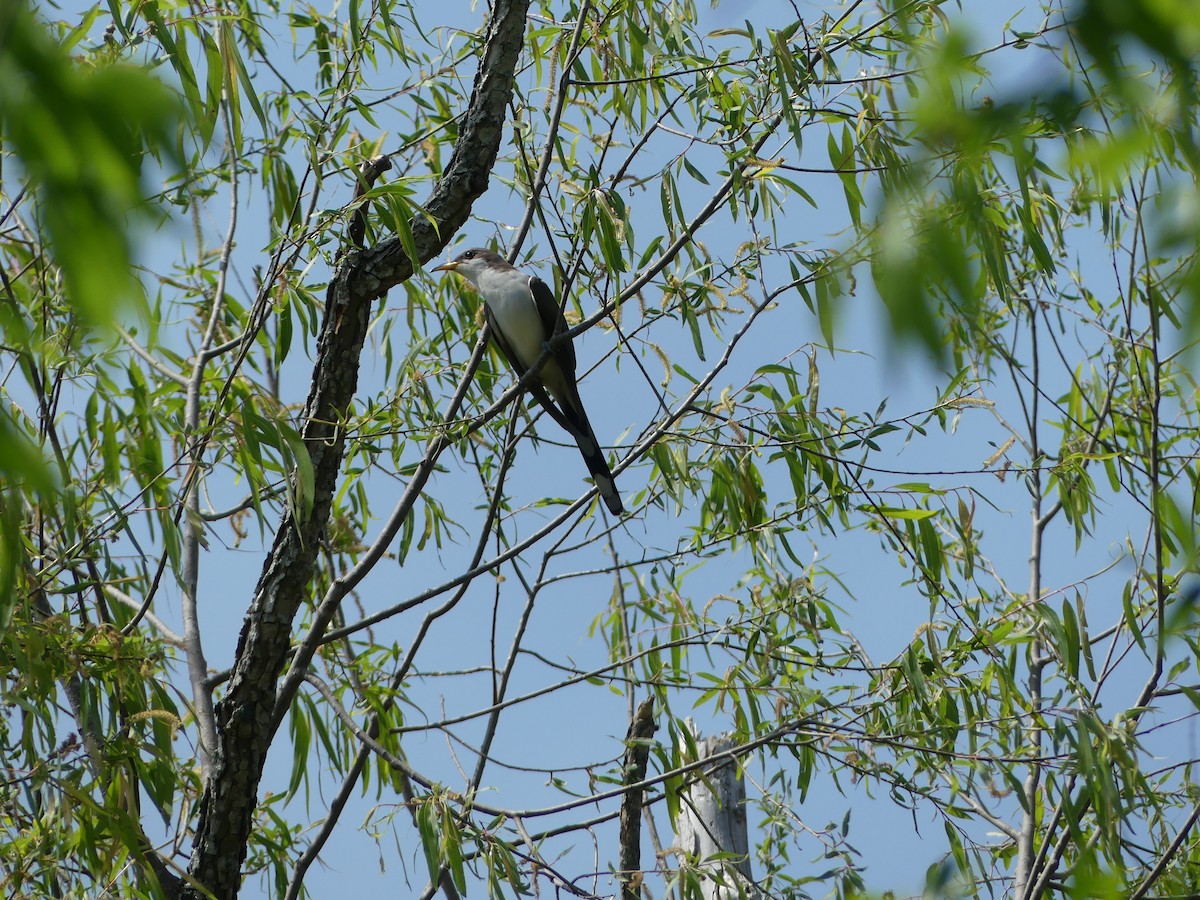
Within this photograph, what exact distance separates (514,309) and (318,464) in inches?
56.5

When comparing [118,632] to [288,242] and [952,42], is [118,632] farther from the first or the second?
[952,42]

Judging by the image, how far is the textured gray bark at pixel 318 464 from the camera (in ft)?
8.20

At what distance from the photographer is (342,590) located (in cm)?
260

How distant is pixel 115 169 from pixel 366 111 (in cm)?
253

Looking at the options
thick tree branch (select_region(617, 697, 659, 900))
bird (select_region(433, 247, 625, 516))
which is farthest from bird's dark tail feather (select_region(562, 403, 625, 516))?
thick tree branch (select_region(617, 697, 659, 900))

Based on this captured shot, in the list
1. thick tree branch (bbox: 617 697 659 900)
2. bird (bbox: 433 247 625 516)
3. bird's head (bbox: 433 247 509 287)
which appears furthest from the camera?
bird's head (bbox: 433 247 509 287)

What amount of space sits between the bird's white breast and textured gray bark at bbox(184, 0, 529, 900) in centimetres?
114

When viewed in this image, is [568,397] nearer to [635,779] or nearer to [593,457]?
[593,457]

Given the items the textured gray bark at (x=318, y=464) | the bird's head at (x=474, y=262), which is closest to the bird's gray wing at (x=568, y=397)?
the bird's head at (x=474, y=262)

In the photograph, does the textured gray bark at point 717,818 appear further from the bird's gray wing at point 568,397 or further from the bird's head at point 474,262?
the bird's head at point 474,262

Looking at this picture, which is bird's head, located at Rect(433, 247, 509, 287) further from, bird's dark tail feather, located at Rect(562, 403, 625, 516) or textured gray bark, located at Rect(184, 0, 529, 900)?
textured gray bark, located at Rect(184, 0, 529, 900)

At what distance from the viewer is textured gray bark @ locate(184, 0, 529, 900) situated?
250 centimetres

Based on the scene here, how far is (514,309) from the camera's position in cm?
387

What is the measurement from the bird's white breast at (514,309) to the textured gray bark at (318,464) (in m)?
1.14
